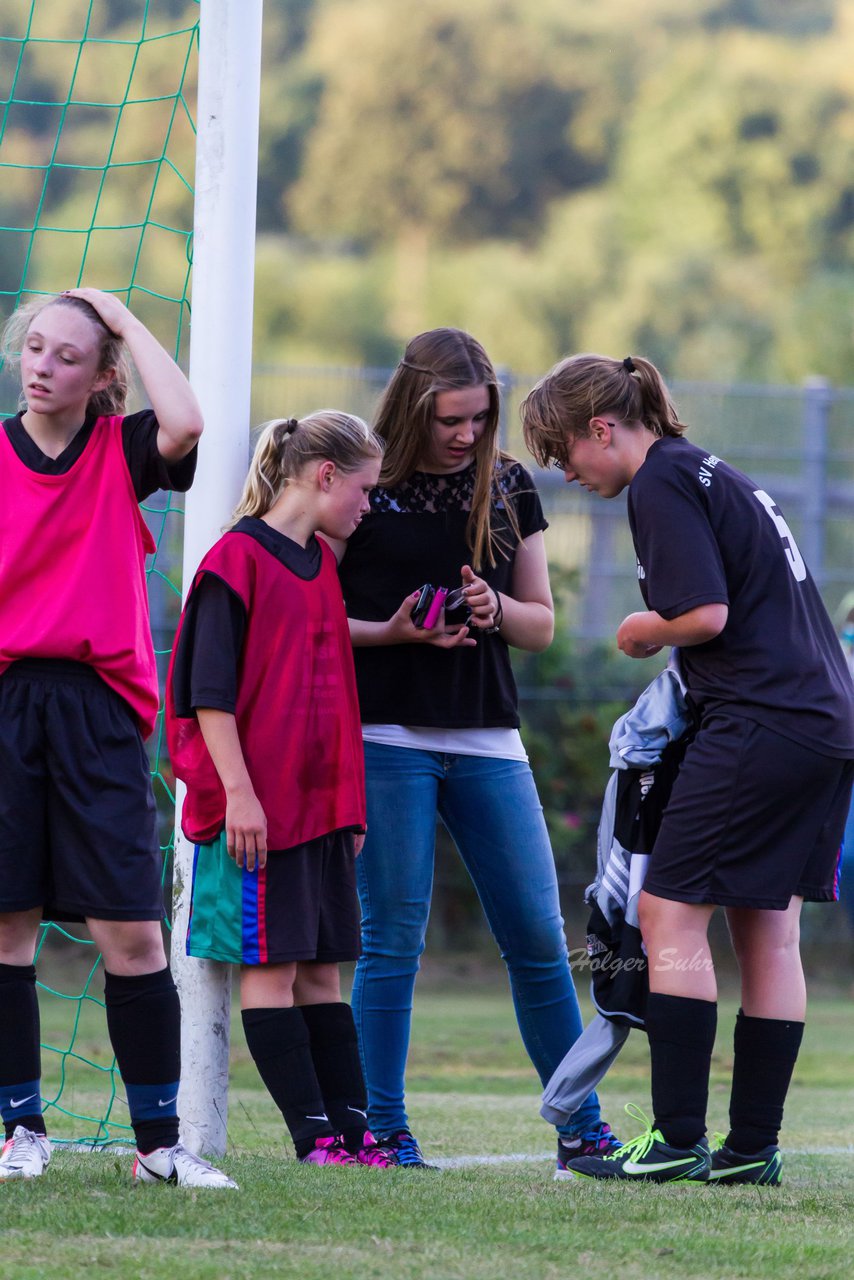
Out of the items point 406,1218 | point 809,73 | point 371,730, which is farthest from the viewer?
point 809,73

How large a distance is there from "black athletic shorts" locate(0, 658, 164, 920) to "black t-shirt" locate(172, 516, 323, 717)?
0.25m

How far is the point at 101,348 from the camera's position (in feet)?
11.2

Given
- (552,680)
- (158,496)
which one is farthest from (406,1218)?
(552,680)

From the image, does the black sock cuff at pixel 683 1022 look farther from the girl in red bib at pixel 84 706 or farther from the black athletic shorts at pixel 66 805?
the black athletic shorts at pixel 66 805

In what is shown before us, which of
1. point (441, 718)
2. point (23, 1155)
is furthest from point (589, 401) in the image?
point (23, 1155)

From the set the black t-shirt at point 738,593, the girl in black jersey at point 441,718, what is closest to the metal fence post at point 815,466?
the girl in black jersey at point 441,718

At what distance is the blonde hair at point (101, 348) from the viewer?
3.43 meters

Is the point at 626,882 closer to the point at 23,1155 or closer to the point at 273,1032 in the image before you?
the point at 273,1032

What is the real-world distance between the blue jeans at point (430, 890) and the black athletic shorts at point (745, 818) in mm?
413

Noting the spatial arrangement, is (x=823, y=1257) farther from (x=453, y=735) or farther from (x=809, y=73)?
(x=809, y=73)

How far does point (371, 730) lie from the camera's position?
12.7 ft

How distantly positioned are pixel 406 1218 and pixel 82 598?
4.02 feet

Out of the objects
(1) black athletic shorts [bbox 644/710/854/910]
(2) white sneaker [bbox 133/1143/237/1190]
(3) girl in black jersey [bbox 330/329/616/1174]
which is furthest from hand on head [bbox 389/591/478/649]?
(2) white sneaker [bbox 133/1143/237/1190]

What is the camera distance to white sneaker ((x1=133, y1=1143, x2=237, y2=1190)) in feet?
10.7
